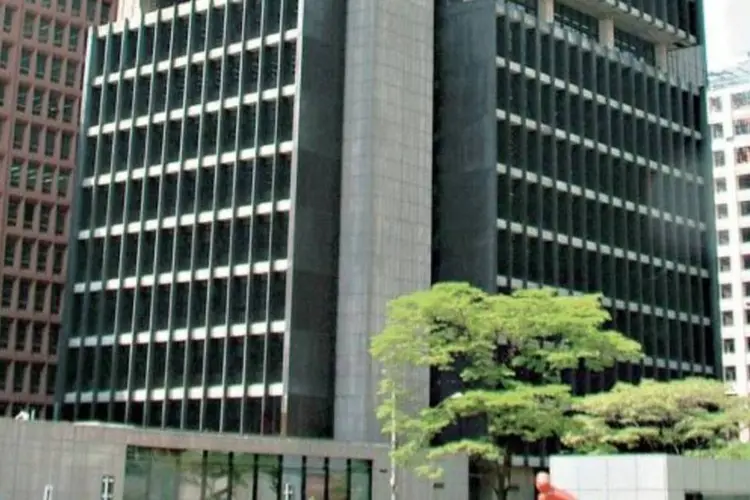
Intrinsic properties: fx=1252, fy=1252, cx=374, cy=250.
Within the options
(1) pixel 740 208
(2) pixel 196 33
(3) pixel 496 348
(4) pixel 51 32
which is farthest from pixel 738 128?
(3) pixel 496 348

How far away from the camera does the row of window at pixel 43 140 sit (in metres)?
109

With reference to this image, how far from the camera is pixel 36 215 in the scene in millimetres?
108312

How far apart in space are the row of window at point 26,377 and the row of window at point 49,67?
1003 inches

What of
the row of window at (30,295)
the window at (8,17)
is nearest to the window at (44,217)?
the row of window at (30,295)

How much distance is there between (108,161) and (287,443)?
97.2 ft

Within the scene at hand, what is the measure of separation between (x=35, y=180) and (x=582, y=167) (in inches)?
1925

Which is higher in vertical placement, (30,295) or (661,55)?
(661,55)

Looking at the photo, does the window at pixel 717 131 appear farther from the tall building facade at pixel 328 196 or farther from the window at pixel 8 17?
the window at pixel 8 17

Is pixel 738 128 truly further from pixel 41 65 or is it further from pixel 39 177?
pixel 39 177

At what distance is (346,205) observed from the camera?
77.6 metres

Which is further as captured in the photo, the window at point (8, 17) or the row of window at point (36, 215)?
the window at point (8, 17)

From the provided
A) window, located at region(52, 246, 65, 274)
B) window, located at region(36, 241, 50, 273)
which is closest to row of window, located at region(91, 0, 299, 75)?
window, located at region(36, 241, 50, 273)

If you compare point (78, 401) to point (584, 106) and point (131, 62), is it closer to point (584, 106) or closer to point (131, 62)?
point (131, 62)

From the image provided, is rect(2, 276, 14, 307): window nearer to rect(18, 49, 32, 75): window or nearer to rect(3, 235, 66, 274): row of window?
rect(3, 235, 66, 274): row of window
